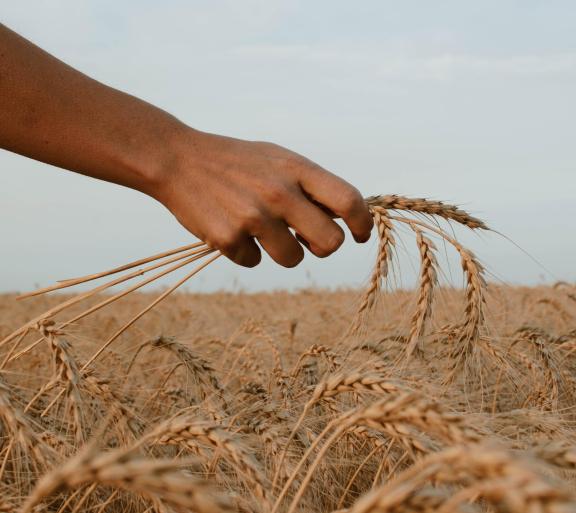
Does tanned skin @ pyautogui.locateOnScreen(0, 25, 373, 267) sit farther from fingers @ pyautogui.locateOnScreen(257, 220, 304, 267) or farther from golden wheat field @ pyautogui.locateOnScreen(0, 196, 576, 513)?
golden wheat field @ pyautogui.locateOnScreen(0, 196, 576, 513)

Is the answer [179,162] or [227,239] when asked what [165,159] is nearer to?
[179,162]

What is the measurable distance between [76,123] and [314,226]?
61cm

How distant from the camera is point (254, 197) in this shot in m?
1.72

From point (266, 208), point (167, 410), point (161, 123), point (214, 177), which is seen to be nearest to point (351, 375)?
point (266, 208)

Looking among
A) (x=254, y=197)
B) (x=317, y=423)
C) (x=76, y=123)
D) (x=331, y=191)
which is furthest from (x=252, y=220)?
(x=317, y=423)

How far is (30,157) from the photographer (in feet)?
6.21

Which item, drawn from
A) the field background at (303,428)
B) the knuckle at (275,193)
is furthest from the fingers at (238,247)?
the field background at (303,428)

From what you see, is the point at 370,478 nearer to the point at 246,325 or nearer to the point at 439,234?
the point at 439,234

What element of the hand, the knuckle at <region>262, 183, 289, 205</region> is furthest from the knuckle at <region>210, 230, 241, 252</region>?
the knuckle at <region>262, 183, 289, 205</region>

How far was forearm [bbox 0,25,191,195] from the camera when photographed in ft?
5.96

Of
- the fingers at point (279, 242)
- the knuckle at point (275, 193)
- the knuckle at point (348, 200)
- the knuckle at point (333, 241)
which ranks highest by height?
the knuckle at point (348, 200)

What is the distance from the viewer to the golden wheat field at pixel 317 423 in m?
0.89

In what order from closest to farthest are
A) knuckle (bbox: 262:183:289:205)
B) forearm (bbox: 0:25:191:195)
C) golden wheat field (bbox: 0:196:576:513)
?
golden wheat field (bbox: 0:196:576:513), knuckle (bbox: 262:183:289:205), forearm (bbox: 0:25:191:195)

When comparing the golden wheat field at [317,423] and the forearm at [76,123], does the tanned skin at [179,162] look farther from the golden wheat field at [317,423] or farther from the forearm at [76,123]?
the golden wheat field at [317,423]
